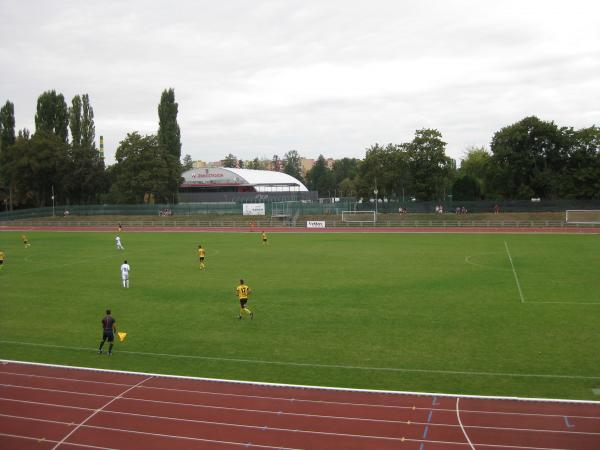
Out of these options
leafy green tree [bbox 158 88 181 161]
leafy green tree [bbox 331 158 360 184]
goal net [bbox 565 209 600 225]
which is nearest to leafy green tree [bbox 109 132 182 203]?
leafy green tree [bbox 158 88 181 161]

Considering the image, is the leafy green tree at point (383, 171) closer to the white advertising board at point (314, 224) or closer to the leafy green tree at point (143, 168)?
the white advertising board at point (314, 224)

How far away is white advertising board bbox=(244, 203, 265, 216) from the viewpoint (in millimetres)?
73375

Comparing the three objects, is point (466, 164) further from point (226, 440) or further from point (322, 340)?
point (226, 440)

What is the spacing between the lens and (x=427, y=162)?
7394 cm

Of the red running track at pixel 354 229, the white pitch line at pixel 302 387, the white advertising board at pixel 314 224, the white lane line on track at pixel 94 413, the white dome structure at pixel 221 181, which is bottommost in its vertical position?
the white lane line on track at pixel 94 413

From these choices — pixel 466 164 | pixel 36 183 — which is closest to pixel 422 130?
pixel 466 164

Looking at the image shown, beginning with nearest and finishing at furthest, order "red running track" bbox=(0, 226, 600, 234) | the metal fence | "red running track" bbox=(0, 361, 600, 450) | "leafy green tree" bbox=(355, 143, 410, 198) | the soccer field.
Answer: "red running track" bbox=(0, 361, 600, 450) < the soccer field < "red running track" bbox=(0, 226, 600, 234) < the metal fence < "leafy green tree" bbox=(355, 143, 410, 198)

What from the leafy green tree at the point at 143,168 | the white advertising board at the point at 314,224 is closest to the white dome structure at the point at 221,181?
the leafy green tree at the point at 143,168

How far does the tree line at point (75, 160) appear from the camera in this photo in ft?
265

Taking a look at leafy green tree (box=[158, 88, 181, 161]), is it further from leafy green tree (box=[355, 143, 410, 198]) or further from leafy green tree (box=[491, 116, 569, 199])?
leafy green tree (box=[491, 116, 569, 199])

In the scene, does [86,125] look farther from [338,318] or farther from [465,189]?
[338,318]

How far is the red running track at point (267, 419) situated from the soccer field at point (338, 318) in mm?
991

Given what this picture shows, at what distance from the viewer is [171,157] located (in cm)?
8388

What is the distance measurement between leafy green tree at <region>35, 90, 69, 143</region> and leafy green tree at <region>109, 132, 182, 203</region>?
15.0 metres
